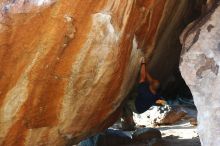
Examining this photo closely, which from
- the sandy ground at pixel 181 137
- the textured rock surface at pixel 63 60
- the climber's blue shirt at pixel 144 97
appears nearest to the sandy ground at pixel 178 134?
the sandy ground at pixel 181 137

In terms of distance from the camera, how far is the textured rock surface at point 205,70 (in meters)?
3.74

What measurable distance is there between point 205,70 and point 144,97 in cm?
261

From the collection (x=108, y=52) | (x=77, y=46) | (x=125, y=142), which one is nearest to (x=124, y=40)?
(x=108, y=52)

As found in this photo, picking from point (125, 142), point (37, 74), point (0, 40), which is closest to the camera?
point (0, 40)

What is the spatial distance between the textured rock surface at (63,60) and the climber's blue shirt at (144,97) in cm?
73

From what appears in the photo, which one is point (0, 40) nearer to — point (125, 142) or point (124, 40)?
point (124, 40)

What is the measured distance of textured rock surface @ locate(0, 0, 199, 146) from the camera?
4289 millimetres

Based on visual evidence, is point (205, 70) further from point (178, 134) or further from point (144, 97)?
point (178, 134)

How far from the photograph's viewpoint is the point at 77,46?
15.2 feet

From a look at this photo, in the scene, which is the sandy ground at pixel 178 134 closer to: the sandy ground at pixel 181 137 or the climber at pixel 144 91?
the sandy ground at pixel 181 137

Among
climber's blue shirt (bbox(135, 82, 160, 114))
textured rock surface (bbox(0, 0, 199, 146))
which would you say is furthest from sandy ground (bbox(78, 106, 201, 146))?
textured rock surface (bbox(0, 0, 199, 146))

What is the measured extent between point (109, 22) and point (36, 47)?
3.36ft

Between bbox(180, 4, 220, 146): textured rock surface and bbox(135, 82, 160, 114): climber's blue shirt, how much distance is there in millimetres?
1659

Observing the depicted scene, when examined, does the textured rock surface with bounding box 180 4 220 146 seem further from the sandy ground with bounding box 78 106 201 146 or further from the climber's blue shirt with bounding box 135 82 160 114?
the sandy ground with bounding box 78 106 201 146
